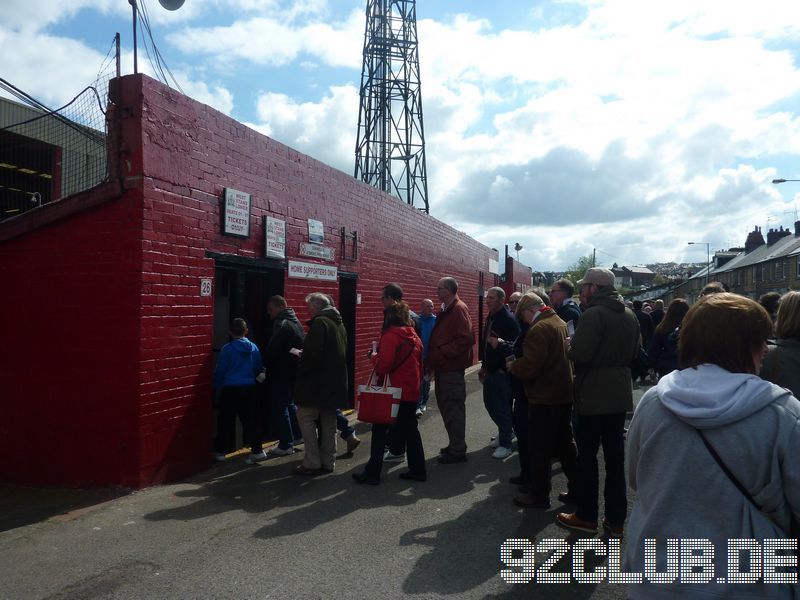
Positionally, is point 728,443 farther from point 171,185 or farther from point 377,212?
point 377,212

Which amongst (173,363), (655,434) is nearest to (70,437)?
(173,363)

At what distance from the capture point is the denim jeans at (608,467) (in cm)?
447

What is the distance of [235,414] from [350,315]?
12.0 feet

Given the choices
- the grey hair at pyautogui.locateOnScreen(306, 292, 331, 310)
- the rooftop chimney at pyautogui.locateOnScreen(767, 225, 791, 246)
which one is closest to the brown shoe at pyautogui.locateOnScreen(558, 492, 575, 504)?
the grey hair at pyautogui.locateOnScreen(306, 292, 331, 310)

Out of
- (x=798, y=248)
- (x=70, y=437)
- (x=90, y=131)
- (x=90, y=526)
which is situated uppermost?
(x=798, y=248)

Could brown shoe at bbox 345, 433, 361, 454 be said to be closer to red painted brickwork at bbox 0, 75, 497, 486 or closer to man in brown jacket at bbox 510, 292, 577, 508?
red painted brickwork at bbox 0, 75, 497, 486

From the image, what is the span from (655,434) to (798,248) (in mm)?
50473

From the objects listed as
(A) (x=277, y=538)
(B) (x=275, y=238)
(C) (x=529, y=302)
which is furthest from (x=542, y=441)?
(B) (x=275, y=238)

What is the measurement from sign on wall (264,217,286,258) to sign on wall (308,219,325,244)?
723mm

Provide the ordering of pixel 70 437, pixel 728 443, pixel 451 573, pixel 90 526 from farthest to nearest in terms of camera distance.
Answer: pixel 70 437 < pixel 90 526 < pixel 451 573 < pixel 728 443

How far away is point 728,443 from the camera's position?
6.17 ft

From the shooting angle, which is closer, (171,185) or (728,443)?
(728,443)

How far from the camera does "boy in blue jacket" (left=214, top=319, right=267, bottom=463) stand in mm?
6570

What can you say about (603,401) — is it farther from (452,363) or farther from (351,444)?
(351,444)
